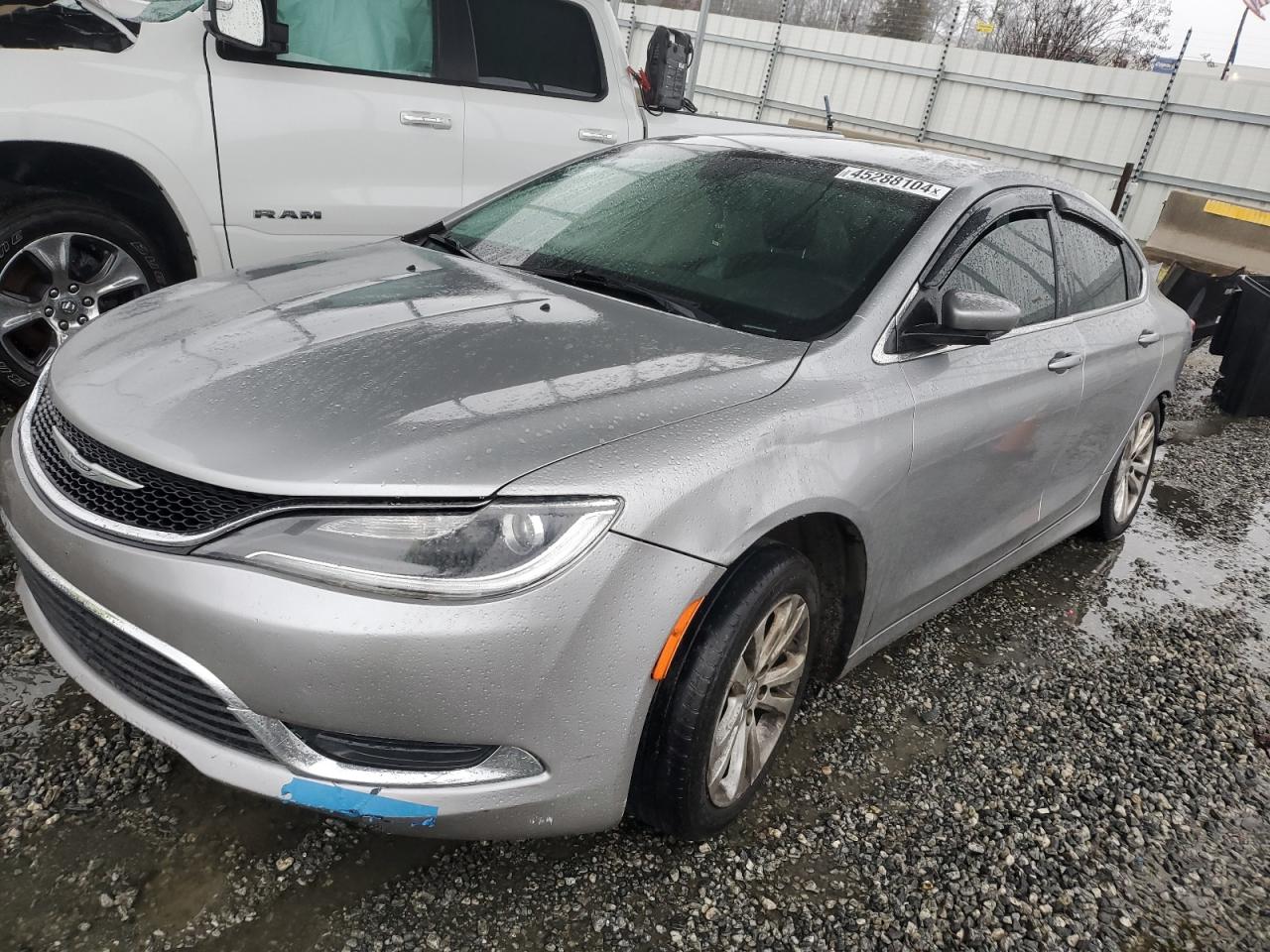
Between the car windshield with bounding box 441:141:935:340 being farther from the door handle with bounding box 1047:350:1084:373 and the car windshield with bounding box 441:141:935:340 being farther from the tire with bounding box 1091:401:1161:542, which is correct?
the tire with bounding box 1091:401:1161:542

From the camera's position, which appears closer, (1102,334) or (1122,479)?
(1102,334)

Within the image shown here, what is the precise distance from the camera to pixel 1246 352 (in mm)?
7254

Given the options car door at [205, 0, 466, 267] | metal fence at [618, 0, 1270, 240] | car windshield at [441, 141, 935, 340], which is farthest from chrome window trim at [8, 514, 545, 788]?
metal fence at [618, 0, 1270, 240]

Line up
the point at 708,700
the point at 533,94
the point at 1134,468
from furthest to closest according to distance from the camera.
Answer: the point at 533,94, the point at 1134,468, the point at 708,700

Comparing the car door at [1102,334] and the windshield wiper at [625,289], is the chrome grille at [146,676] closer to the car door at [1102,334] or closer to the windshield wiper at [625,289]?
the windshield wiper at [625,289]

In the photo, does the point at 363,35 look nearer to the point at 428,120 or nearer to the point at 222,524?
the point at 428,120

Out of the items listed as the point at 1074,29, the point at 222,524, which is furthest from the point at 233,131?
the point at 1074,29

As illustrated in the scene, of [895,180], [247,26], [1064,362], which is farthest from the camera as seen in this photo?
[247,26]

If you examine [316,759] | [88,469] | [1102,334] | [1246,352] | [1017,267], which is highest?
[1017,267]

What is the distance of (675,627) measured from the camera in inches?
71.6

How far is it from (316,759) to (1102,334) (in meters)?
2.97

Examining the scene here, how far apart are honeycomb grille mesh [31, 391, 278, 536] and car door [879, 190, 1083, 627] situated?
1557 millimetres

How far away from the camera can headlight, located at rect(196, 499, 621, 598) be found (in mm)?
1636

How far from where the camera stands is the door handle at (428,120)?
4258 millimetres
